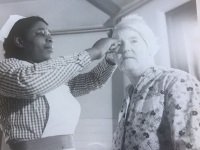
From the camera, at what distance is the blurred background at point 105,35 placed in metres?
0.78

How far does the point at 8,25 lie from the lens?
0.92 m

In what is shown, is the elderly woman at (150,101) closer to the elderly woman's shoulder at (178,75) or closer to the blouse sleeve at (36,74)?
the elderly woman's shoulder at (178,75)

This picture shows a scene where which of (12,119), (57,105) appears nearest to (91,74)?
(57,105)

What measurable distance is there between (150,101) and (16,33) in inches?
16.4

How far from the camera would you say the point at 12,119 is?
739 mm

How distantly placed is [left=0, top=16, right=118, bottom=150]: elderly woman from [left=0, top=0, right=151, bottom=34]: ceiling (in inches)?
2.5

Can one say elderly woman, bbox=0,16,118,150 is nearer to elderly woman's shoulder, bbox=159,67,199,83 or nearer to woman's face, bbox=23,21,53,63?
woman's face, bbox=23,21,53,63

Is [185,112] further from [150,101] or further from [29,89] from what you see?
[29,89]

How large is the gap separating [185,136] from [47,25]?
19.3 inches

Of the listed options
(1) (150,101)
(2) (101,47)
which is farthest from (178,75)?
(2) (101,47)

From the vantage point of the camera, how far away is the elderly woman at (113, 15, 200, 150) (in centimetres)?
68

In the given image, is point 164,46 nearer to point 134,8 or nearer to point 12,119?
point 134,8

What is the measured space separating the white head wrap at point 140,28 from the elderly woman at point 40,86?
6 centimetres

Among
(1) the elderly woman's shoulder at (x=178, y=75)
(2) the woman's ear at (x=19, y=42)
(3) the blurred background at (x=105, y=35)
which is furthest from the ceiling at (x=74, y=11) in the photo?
(1) the elderly woman's shoulder at (x=178, y=75)
